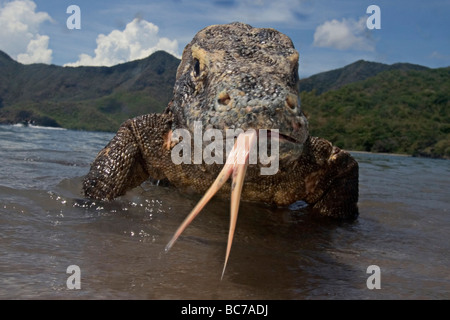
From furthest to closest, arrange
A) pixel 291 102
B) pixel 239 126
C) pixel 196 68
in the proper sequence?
pixel 196 68 → pixel 291 102 → pixel 239 126

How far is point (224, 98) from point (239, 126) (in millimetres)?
426

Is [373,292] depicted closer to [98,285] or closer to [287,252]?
[287,252]

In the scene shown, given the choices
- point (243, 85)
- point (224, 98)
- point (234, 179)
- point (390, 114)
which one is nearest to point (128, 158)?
point (224, 98)

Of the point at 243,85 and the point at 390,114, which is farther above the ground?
the point at 390,114

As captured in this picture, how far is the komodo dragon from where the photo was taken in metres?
3.02

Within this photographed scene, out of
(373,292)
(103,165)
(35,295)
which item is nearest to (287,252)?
(373,292)

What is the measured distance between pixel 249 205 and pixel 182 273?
127 inches

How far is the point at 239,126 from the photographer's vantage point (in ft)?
9.67

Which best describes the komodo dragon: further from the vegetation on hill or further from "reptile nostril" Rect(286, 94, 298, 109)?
the vegetation on hill

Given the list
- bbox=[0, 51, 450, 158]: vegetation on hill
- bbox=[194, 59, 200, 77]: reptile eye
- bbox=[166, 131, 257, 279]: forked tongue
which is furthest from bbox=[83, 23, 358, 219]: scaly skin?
bbox=[0, 51, 450, 158]: vegetation on hill

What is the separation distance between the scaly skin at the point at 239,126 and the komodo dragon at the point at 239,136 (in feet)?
0.04

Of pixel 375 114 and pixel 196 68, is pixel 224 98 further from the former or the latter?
pixel 375 114

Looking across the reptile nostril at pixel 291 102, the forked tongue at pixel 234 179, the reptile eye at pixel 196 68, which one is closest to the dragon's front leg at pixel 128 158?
the reptile eye at pixel 196 68
